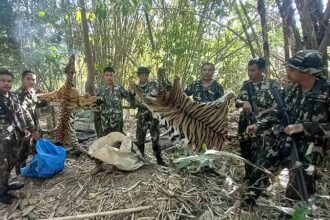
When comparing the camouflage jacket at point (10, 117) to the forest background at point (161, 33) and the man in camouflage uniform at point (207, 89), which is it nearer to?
the forest background at point (161, 33)

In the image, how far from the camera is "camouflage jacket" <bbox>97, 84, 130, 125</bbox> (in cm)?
431

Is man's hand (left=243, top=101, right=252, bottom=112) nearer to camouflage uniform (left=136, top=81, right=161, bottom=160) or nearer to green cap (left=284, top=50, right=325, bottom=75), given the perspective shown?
green cap (left=284, top=50, right=325, bottom=75)

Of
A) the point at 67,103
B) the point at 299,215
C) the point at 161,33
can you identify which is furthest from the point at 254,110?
the point at 161,33

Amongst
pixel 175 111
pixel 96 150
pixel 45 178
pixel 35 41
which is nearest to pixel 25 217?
pixel 45 178

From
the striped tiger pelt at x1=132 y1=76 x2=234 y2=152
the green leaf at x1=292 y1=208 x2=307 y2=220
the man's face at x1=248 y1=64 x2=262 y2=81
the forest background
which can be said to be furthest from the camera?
the forest background

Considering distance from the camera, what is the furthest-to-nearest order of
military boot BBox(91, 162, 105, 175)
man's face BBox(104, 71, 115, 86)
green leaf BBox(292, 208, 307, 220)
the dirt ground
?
1. man's face BBox(104, 71, 115, 86)
2. military boot BBox(91, 162, 105, 175)
3. the dirt ground
4. green leaf BBox(292, 208, 307, 220)

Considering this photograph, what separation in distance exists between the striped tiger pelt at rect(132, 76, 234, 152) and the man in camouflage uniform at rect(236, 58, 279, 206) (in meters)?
0.49

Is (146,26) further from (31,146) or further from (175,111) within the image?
(175,111)

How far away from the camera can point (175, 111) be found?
301 cm

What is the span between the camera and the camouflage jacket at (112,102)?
14.1 ft

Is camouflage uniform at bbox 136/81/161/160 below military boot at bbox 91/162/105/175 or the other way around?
the other way around

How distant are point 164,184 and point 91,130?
9.02 feet

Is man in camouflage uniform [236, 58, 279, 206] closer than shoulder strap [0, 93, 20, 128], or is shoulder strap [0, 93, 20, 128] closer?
man in camouflage uniform [236, 58, 279, 206]

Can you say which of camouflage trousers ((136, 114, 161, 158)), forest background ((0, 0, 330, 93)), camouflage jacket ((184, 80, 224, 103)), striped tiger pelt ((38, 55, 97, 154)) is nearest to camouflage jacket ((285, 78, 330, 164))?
forest background ((0, 0, 330, 93))
